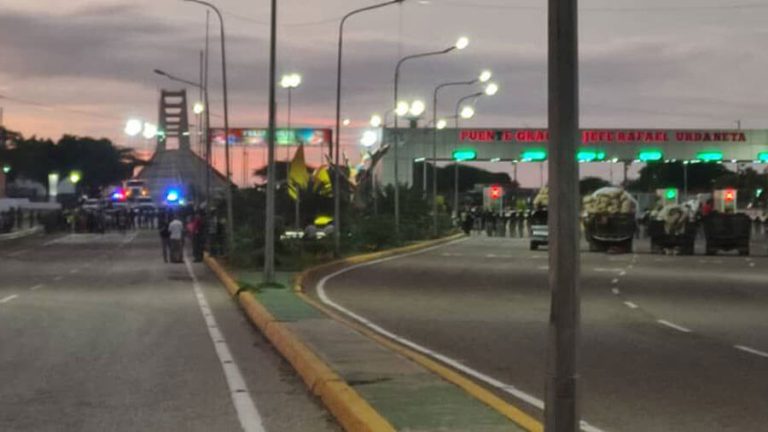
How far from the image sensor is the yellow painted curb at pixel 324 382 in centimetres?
988

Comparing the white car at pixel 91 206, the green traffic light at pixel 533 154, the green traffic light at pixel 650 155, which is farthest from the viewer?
the white car at pixel 91 206

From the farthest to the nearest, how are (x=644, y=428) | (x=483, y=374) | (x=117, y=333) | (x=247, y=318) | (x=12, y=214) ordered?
(x=12, y=214) → (x=247, y=318) → (x=117, y=333) → (x=483, y=374) → (x=644, y=428)

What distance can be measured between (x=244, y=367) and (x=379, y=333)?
4.71 metres

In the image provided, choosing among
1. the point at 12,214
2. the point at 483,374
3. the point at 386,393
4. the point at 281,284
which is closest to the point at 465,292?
the point at 281,284

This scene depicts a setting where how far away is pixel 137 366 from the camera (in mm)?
14477

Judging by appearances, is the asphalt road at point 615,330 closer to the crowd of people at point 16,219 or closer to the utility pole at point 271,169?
the utility pole at point 271,169

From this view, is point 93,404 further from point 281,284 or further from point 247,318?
point 281,284

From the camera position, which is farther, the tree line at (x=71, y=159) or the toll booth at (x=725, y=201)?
the tree line at (x=71, y=159)

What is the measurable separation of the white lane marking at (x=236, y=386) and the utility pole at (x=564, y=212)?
3702 millimetres

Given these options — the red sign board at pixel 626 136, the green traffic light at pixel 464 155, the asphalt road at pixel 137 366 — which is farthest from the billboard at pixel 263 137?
the asphalt road at pixel 137 366

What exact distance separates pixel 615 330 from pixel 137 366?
28.4ft

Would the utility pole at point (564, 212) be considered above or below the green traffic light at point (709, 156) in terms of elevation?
below

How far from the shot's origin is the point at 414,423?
32.0 ft

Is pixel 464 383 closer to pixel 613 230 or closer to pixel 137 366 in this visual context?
pixel 137 366
